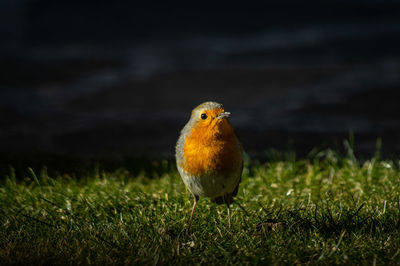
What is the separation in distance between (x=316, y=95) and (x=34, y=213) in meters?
5.00

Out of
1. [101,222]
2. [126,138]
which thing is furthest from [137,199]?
[126,138]

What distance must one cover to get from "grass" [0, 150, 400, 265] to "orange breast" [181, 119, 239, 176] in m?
0.44

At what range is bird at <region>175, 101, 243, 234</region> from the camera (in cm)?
328

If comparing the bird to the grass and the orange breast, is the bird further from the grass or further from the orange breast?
the grass

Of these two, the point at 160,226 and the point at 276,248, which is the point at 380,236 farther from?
the point at 160,226

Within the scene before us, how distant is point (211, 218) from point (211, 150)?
69 cm

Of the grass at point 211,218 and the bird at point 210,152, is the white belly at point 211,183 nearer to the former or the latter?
the bird at point 210,152

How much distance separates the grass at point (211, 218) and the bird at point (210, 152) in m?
0.35

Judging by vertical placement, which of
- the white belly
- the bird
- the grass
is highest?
the bird

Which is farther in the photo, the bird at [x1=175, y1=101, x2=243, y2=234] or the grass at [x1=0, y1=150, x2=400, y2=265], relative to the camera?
the bird at [x1=175, y1=101, x2=243, y2=234]

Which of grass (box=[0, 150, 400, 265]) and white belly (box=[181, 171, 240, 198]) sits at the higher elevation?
white belly (box=[181, 171, 240, 198])

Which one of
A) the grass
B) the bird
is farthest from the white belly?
the grass

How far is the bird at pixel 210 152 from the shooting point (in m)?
3.28

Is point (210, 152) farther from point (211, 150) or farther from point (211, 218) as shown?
point (211, 218)
